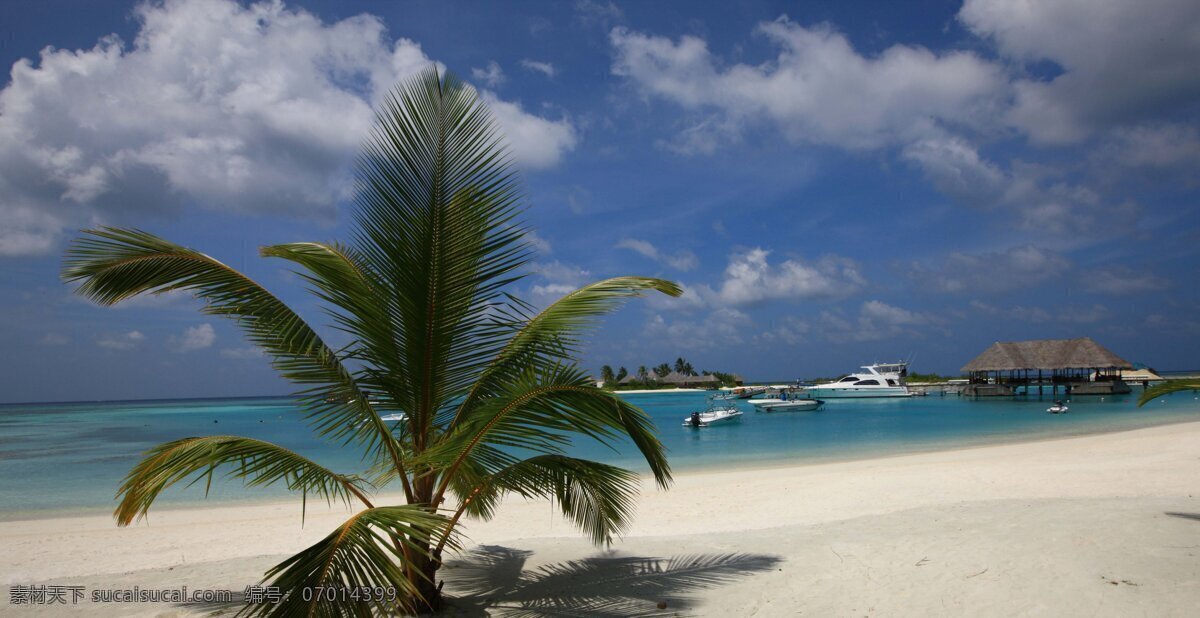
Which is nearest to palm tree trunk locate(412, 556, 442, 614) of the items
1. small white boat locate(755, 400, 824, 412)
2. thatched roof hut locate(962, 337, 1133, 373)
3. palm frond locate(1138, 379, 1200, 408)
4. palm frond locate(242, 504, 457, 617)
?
palm frond locate(242, 504, 457, 617)

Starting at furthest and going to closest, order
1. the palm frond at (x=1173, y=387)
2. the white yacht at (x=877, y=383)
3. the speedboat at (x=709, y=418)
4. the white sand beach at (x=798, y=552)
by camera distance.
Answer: the white yacht at (x=877, y=383), the speedboat at (x=709, y=418), the palm frond at (x=1173, y=387), the white sand beach at (x=798, y=552)

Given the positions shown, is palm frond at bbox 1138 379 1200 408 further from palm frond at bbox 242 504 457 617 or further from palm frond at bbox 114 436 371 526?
palm frond at bbox 114 436 371 526

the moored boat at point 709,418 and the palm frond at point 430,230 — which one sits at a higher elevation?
the palm frond at point 430,230

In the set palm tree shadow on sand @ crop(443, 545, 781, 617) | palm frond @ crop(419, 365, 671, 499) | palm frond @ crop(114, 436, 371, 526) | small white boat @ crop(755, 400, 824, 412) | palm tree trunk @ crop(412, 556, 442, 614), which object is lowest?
small white boat @ crop(755, 400, 824, 412)

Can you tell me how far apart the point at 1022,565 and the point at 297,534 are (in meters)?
9.32

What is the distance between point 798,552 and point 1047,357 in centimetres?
5570

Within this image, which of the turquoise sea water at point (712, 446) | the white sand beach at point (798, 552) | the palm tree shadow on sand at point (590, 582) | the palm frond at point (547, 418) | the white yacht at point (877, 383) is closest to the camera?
the palm frond at point (547, 418)

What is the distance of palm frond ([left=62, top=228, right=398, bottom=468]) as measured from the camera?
4555mm

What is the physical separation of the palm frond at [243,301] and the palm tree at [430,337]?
0.01 m

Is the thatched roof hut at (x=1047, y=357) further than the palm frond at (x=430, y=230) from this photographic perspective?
Yes

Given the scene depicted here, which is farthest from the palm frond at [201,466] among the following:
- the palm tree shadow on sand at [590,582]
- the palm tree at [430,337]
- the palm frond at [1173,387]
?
the palm frond at [1173,387]

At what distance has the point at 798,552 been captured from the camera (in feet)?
21.0

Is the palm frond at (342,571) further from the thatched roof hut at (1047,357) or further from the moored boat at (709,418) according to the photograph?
the thatched roof hut at (1047,357)

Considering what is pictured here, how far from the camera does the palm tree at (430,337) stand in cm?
457
